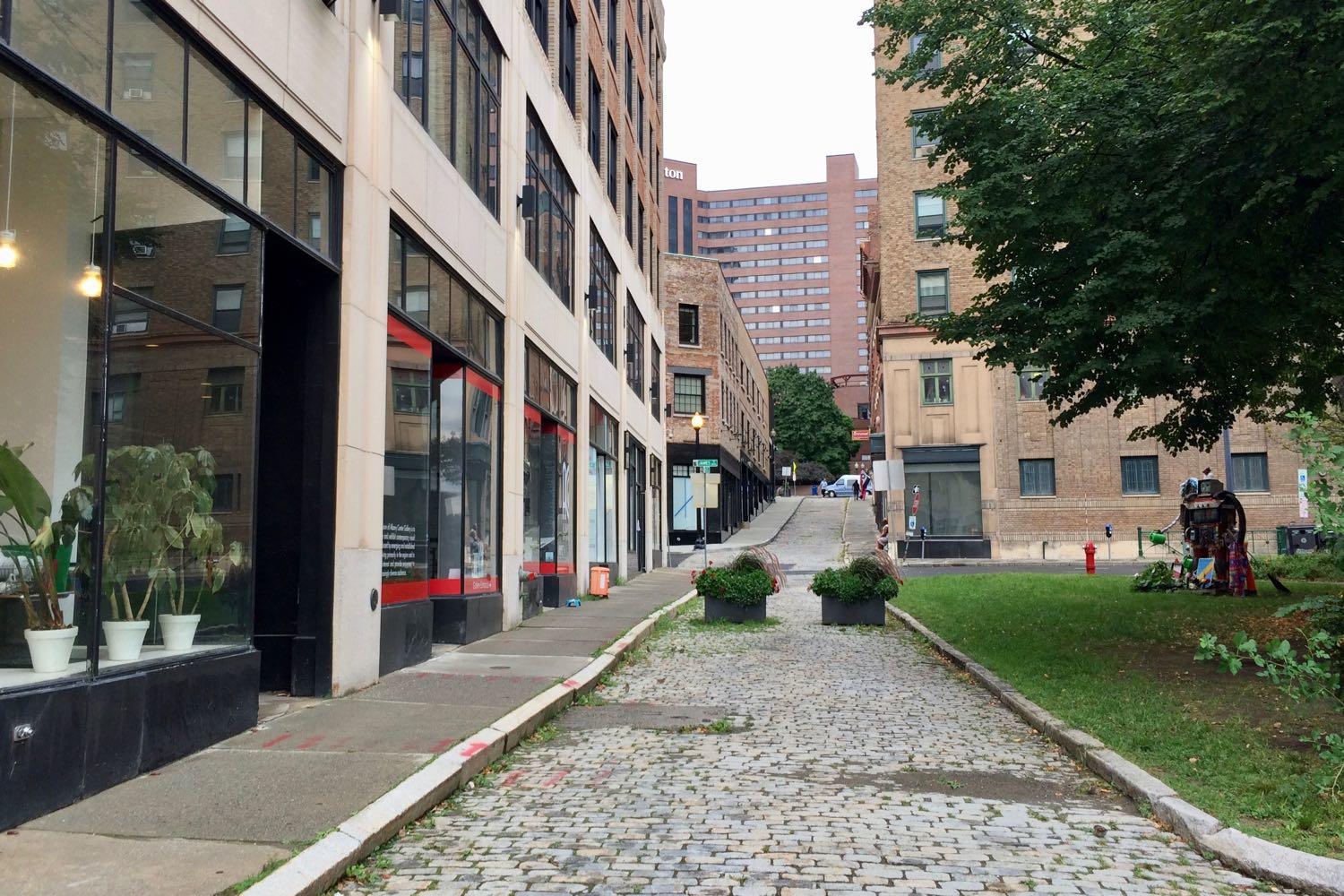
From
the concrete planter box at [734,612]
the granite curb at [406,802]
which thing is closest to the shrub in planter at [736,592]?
the concrete planter box at [734,612]

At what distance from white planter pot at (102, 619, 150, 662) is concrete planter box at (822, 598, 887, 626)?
12.2 meters

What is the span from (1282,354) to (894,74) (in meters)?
5.95

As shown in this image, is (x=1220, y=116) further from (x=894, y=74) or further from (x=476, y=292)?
(x=476, y=292)

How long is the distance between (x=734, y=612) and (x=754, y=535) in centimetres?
3648

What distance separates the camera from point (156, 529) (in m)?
7.38

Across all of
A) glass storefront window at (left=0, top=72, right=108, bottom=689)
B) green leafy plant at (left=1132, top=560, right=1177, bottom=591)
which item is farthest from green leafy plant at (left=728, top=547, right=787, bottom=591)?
glass storefront window at (left=0, top=72, right=108, bottom=689)

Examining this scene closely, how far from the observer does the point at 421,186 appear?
12117 millimetres

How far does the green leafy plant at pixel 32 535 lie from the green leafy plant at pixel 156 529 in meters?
0.15

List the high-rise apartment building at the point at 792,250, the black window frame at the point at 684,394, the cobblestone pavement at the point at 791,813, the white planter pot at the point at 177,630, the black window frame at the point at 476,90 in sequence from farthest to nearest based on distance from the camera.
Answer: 1. the high-rise apartment building at the point at 792,250
2. the black window frame at the point at 684,394
3. the black window frame at the point at 476,90
4. the white planter pot at the point at 177,630
5. the cobblestone pavement at the point at 791,813

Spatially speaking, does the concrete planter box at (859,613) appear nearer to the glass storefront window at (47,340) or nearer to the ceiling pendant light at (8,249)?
the glass storefront window at (47,340)

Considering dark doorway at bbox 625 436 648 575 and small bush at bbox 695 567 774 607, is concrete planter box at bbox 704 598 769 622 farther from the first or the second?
dark doorway at bbox 625 436 648 575

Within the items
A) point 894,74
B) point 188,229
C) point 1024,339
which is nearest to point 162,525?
point 188,229

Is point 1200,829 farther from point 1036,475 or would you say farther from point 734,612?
point 1036,475

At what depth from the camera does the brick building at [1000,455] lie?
133 ft
